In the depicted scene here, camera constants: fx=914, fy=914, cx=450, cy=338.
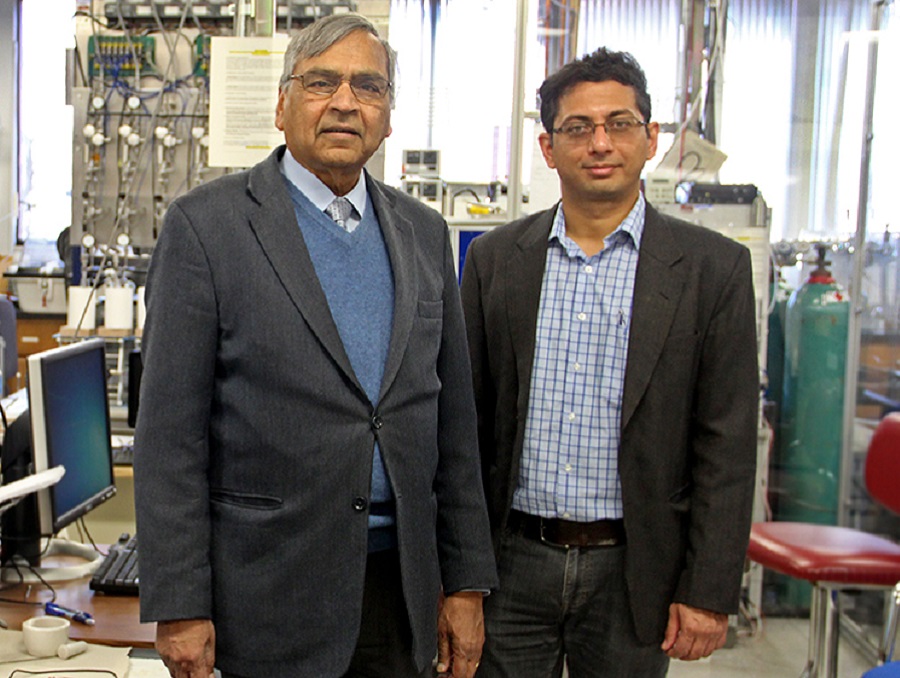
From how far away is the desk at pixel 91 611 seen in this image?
5.19 feet

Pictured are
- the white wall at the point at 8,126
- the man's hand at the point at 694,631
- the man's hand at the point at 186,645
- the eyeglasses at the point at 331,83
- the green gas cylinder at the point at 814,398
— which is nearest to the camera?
the man's hand at the point at 186,645

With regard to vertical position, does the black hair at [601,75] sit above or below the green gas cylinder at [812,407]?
above

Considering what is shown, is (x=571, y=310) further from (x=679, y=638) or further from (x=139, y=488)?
(x=139, y=488)

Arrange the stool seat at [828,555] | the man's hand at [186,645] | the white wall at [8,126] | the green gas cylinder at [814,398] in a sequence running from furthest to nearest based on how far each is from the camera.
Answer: the white wall at [8,126]
the green gas cylinder at [814,398]
the stool seat at [828,555]
the man's hand at [186,645]

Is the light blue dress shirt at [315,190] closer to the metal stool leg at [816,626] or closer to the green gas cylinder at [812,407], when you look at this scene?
the metal stool leg at [816,626]

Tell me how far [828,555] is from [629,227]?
122 cm

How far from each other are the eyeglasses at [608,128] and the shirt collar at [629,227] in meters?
0.13

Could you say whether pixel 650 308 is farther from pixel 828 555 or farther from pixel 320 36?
pixel 828 555

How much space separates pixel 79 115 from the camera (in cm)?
395

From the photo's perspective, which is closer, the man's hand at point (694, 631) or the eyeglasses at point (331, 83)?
the eyeglasses at point (331, 83)

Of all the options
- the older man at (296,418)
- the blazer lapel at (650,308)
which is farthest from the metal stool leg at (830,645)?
the older man at (296,418)

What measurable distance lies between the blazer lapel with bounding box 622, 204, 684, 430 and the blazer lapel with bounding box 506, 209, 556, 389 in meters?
0.17

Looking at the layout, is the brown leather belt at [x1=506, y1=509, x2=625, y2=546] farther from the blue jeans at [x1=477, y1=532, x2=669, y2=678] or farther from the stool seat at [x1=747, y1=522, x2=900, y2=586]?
the stool seat at [x1=747, y1=522, x2=900, y2=586]

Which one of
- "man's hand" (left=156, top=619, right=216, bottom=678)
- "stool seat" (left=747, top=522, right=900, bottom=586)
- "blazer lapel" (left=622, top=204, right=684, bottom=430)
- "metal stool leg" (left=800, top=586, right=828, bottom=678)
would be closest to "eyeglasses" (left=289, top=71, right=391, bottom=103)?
"blazer lapel" (left=622, top=204, right=684, bottom=430)
